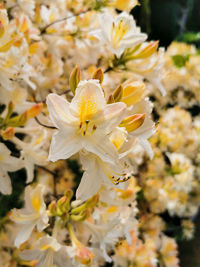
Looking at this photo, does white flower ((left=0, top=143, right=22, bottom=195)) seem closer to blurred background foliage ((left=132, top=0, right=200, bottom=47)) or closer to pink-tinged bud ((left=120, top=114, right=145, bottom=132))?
pink-tinged bud ((left=120, top=114, right=145, bottom=132))

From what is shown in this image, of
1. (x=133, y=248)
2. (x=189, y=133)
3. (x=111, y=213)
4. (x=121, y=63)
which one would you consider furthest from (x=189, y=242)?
(x=121, y=63)

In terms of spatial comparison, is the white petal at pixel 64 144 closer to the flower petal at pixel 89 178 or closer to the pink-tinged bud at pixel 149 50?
the flower petal at pixel 89 178

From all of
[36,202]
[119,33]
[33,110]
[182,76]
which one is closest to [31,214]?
[36,202]

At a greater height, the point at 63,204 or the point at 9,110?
the point at 9,110

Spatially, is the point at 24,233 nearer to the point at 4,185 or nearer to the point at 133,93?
the point at 4,185

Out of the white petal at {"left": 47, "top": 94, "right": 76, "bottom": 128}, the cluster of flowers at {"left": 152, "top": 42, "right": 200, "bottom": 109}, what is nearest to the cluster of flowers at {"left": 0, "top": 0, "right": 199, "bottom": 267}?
the white petal at {"left": 47, "top": 94, "right": 76, "bottom": 128}

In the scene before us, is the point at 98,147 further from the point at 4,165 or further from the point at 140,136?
the point at 4,165

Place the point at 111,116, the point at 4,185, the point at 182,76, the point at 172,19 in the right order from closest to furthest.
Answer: the point at 111,116
the point at 4,185
the point at 182,76
the point at 172,19

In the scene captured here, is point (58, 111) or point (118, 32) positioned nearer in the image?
point (58, 111)
